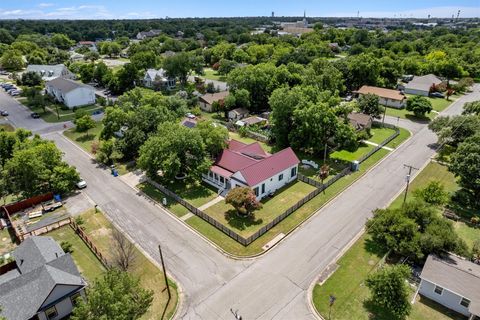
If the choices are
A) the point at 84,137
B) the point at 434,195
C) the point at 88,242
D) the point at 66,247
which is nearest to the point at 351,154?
the point at 434,195

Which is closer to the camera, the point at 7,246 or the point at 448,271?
the point at 448,271

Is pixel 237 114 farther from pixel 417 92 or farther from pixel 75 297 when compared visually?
pixel 417 92

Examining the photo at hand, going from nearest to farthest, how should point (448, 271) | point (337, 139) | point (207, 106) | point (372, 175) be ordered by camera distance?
1. point (448, 271)
2. point (372, 175)
3. point (337, 139)
4. point (207, 106)

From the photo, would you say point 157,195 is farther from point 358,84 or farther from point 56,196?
point 358,84

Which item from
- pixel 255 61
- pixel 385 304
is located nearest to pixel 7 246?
pixel 385 304

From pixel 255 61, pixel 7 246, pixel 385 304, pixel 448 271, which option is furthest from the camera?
pixel 255 61

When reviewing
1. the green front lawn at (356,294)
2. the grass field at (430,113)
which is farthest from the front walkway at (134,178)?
the grass field at (430,113)
